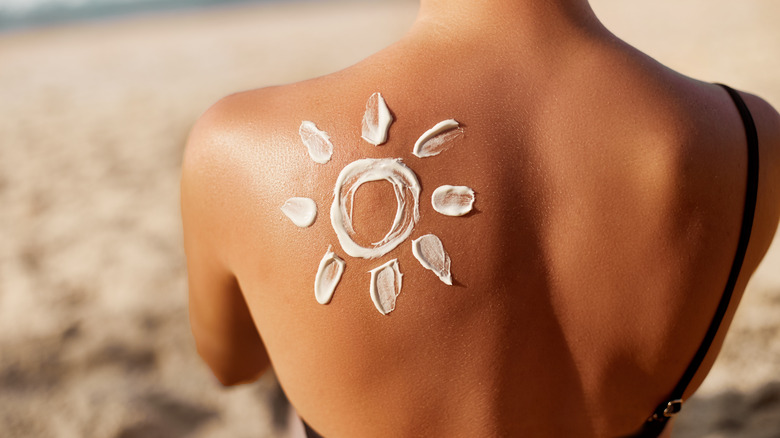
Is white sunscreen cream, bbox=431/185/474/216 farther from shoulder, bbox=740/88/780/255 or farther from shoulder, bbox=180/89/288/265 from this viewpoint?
shoulder, bbox=740/88/780/255

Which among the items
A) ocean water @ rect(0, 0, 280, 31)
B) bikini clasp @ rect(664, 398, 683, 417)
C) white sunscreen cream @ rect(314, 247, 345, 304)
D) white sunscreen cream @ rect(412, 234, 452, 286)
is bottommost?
ocean water @ rect(0, 0, 280, 31)

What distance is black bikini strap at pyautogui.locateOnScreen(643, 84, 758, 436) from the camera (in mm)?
833

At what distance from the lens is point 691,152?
2.60 feet

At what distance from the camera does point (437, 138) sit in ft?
2.59

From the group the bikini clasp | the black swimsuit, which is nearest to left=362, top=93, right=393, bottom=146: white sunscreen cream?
the black swimsuit

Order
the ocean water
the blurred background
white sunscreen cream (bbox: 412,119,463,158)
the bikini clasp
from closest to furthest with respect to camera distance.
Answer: white sunscreen cream (bbox: 412,119,463,158) → the bikini clasp → the blurred background → the ocean water

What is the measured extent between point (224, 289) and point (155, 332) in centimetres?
152

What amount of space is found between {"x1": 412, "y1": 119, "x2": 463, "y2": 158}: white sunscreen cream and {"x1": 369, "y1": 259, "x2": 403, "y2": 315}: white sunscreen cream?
0.47 feet

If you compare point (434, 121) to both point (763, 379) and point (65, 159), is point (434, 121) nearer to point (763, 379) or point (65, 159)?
point (763, 379)

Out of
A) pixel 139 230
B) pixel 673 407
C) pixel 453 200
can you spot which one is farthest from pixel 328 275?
pixel 139 230

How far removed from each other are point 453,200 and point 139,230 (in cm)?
253

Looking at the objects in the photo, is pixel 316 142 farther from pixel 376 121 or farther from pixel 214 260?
pixel 214 260

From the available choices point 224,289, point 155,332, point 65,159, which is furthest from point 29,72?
point 224,289

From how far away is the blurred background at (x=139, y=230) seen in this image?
1991mm
